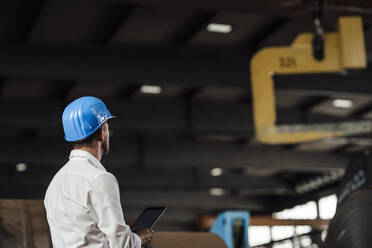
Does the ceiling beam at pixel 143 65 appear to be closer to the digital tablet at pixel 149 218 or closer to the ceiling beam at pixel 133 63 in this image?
the ceiling beam at pixel 133 63

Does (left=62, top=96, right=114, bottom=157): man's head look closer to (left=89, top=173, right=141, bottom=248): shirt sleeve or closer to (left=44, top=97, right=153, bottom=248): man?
(left=44, top=97, right=153, bottom=248): man

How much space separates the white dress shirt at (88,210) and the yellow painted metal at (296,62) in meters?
5.73

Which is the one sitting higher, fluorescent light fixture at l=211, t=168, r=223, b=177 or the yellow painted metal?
fluorescent light fixture at l=211, t=168, r=223, b=177

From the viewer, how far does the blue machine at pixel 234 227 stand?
14.5 feet

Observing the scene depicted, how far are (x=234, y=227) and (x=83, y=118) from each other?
2.25 m

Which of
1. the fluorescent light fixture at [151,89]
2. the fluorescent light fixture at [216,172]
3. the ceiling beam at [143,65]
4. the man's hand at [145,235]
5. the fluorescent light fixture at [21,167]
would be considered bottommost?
the man's hand at [145,235]

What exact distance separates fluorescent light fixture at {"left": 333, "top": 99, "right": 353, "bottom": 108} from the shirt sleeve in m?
12.2

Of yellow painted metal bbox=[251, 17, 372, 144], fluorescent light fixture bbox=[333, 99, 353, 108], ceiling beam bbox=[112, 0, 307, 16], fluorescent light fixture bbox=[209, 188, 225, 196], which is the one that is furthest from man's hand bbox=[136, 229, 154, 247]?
fluorescent light fixture bbox=[209, 188, 225, 196]

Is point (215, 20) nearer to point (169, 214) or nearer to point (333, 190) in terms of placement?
point (333, 190)

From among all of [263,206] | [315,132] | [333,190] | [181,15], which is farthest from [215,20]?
[263,206]

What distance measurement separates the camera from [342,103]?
46.6 ft

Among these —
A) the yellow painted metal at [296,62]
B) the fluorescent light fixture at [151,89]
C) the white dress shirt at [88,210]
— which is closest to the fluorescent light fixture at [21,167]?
the fluorescent light fixture at [151,89]

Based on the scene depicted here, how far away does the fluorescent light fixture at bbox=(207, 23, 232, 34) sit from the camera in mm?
9795

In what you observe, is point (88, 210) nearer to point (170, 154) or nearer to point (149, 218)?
point (149, 218)
